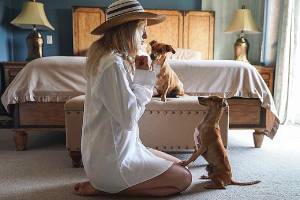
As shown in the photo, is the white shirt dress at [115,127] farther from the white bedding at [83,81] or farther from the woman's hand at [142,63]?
the white bedding at [83,81]

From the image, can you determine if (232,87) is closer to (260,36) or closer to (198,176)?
(198,176)

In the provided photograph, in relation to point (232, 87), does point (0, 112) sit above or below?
below

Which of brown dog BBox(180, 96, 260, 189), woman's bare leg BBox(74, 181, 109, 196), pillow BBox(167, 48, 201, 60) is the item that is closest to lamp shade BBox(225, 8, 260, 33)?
pillow BBox(167, 48, 201, 60)

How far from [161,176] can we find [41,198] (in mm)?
664

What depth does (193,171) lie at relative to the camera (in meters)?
2.13

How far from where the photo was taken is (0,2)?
4.06 meters

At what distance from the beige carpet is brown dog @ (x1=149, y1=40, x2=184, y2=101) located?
548mm

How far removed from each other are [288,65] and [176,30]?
1656 millimetres

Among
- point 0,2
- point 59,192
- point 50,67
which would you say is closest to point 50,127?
point 50,67

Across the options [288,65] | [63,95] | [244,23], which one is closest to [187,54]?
[244,23]

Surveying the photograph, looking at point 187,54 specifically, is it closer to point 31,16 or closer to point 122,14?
point 31,16

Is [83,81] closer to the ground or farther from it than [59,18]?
closer to the ground

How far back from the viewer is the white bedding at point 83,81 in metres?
2.48

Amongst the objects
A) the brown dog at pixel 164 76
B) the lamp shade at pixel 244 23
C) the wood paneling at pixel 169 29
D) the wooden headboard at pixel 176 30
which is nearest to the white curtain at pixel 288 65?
the lamp shade at pixel 244 23
